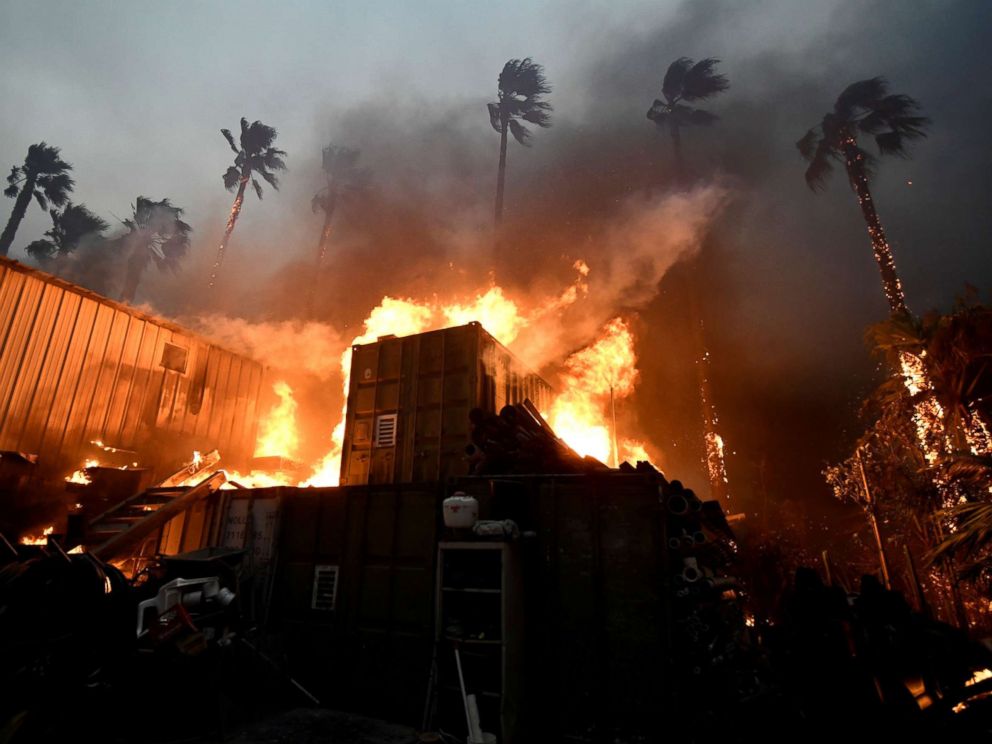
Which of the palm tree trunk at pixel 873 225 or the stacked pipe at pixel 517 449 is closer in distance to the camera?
the stacked pipe at pixel 517 449

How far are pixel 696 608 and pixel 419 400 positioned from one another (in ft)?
26.4

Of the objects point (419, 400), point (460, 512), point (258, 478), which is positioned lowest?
point (460, 512)

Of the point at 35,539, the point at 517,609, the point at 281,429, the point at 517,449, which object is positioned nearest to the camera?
the point at 517,609

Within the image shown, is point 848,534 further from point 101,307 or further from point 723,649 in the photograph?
point 101,307

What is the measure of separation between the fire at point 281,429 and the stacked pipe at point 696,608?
18.2 metres

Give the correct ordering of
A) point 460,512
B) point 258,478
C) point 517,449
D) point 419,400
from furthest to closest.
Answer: point 258,478 < point 419,400 < point 517,449 < point 460,512

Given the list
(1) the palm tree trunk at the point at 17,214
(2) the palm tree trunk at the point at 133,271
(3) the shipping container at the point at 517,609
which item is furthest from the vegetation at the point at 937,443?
(1) the palm tree trunk at the point at 17,214

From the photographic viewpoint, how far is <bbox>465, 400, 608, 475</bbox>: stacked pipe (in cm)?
873

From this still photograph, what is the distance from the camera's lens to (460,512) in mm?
7309

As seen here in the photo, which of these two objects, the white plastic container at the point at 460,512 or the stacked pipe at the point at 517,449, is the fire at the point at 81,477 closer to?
the stacked pipe at the point at 517,449

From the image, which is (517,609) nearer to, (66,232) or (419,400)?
(419,400)

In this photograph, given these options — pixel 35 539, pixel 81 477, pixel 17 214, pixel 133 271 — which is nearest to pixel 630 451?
pixel 81 477

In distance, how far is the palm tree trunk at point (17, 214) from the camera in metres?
38.4

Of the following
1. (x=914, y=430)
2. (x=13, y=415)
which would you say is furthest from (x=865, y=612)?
(x=13, y=415)
